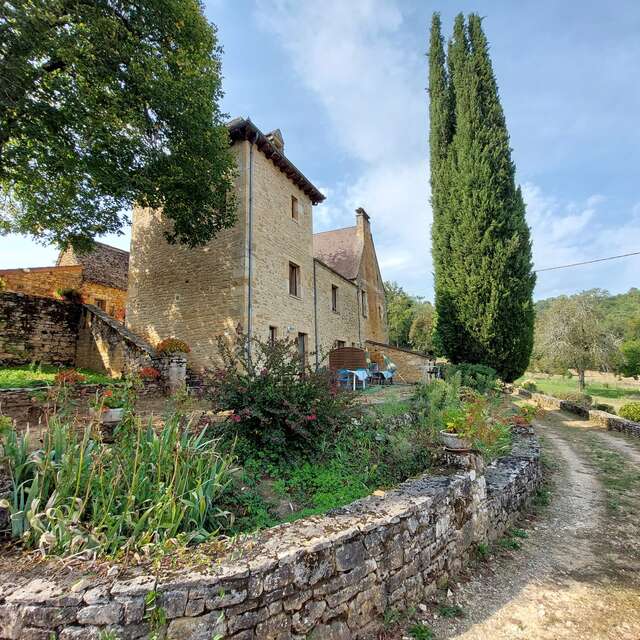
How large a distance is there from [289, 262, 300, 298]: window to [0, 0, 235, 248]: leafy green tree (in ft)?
15.3

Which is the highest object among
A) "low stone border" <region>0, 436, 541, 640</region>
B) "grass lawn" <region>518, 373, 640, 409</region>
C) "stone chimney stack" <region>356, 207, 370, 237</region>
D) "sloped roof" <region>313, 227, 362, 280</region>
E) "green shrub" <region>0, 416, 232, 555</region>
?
"stone chimney stack" <region>356, 207, 370, 237</region>

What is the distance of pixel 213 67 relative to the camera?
8891 mm

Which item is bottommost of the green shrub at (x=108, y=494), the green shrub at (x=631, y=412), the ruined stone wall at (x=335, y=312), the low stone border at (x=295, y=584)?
the green shrub at (x=631, y=412)

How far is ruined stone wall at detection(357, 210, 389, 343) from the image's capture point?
20.5m

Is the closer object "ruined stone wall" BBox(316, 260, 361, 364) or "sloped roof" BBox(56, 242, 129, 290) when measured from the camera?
"ruined stone wall" BBox(316, 260, 361, 364)

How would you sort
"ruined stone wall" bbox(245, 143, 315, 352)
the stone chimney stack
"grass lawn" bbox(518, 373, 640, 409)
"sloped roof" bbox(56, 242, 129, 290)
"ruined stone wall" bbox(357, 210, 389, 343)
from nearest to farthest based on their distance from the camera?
"ruined stone wall" bbox(245, 143, 315, 352) < "sloped roof" bbox(56, 242, 129, 290) < "ruined stone wall" bbox(357, 210, 389, 343) < the stone chimney stack < "grass lawn" bbox(518, 373, 640, 409)

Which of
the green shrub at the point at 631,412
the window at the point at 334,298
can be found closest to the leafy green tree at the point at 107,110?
the window at the point at 334,298

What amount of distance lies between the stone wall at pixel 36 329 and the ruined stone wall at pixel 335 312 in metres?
9.01

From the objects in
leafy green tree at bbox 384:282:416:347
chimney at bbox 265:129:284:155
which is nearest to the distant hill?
leafy green tree at bbox 384:282:416:347

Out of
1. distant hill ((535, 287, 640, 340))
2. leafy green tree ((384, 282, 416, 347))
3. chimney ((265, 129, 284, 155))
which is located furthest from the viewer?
distant hill ((535, 287, 640, 340))

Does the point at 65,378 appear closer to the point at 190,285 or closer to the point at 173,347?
the point at 173,347

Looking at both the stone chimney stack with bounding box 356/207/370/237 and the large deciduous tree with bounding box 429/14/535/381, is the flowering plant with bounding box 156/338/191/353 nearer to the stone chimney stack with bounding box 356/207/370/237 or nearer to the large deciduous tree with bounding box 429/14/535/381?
the large deciduous tree with bounding box 429/14/535/381

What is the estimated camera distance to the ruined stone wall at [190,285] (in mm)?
10656

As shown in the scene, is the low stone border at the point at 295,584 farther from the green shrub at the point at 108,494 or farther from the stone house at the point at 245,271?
the stone house at the point at 245,271
